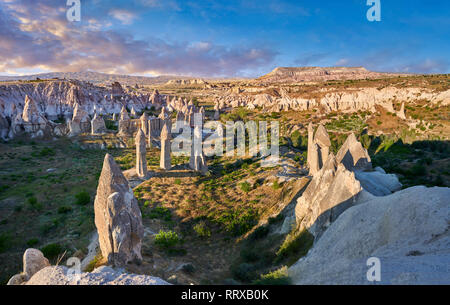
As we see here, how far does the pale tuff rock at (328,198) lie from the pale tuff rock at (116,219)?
8519 mm

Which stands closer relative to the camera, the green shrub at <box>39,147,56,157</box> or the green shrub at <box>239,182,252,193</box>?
the green shrub at <box>239,182,252,193</box>

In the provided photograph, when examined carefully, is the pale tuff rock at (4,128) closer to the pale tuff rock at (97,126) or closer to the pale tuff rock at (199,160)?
the pale tuff rock at (97,126)

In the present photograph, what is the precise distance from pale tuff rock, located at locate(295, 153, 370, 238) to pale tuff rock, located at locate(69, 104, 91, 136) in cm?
5320

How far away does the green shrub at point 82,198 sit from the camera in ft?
76.2

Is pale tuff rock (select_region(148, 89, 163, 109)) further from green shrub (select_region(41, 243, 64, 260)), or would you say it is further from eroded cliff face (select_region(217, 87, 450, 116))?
green shrub (select_region(41, 243, 64, 260))

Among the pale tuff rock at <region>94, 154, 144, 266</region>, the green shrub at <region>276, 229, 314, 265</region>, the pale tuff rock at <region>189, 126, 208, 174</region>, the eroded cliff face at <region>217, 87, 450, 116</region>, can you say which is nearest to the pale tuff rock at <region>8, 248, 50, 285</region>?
the pale tuff rock at <region>94, 154, 144, 266</region>

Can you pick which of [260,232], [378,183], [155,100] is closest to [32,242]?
[260,232]

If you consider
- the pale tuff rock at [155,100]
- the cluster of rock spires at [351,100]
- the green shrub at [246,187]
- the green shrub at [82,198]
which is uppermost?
the pale tuff rock at [155,100]

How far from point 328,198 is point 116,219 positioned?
9935 millimetres

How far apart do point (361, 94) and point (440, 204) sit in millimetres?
71309

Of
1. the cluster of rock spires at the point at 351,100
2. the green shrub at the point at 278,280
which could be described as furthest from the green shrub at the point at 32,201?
the cluster of rock spires at the point at 351,100

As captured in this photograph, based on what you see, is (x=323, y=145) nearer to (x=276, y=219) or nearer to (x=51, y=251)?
(x=276, y=219)

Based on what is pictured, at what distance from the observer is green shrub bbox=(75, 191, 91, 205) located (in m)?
23.2

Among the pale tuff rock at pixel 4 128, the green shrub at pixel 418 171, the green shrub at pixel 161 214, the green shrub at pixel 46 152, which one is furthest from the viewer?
the pale tuff rock at pixel 4 128
